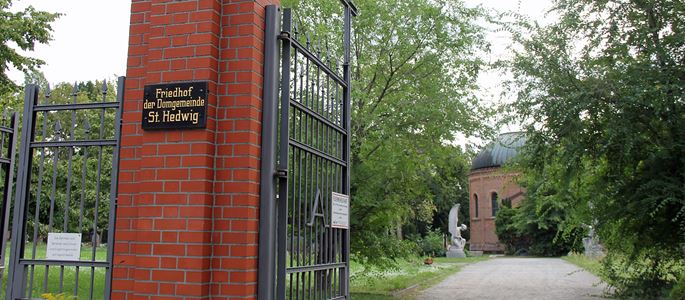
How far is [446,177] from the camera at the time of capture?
14.3 m

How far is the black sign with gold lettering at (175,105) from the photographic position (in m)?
3.77

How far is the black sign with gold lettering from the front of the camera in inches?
148

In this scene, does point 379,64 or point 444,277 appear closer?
point 379,64

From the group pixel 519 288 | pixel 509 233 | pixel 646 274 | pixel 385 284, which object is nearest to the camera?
pixel 646 274

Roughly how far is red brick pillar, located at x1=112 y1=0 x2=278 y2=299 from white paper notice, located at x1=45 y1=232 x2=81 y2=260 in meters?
0.34

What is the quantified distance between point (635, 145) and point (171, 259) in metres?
8.31

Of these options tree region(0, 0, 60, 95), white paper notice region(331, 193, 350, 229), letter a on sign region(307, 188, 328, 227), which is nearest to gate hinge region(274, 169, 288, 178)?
letter a on sign region(307, 188, 328, 227)

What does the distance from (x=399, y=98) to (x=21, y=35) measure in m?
9.67

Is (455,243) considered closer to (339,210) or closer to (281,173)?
(339,210)

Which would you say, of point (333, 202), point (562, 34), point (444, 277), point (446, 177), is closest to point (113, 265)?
point (333, 202)

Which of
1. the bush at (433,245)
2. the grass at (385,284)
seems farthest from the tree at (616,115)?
the bush at (433,245)

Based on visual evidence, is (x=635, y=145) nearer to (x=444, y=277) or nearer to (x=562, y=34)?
(x=562, y=34)

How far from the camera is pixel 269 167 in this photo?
3.78 meters

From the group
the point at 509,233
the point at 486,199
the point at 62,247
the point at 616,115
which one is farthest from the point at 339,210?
the point at 486,199
